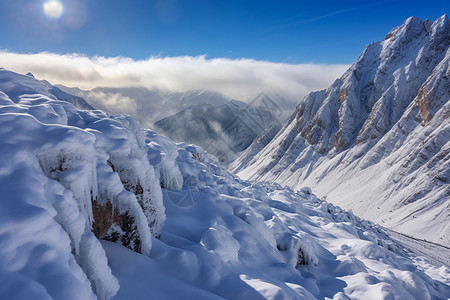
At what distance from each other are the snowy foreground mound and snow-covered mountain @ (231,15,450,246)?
49.6 metres

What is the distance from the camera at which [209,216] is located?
515 inches

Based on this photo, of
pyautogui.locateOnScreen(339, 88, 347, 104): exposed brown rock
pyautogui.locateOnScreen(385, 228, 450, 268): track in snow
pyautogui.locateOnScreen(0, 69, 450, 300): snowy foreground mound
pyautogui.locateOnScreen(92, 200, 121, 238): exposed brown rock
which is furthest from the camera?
pyautogui.locateOnScreen(339, 88, 347, 104): exposed brown rock

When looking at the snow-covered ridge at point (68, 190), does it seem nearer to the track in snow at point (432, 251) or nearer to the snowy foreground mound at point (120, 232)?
the snowy foreground mound at point (120, 232)

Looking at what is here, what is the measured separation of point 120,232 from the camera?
26.7 ft

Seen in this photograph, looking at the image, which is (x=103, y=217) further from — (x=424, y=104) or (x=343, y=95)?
(x=343, y=95)

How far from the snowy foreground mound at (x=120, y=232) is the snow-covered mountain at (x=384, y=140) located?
49.6 meters

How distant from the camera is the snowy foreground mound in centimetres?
468

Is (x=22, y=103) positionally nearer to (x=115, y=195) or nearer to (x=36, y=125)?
(x=36, y=125)

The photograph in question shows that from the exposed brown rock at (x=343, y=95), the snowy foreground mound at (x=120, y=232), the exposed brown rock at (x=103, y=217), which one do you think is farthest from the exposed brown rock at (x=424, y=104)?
the exposed brown rock at (x=103, y=217)

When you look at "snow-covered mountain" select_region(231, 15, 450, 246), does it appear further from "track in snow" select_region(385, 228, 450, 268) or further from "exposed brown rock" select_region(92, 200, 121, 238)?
"exposed brown rock" select_region(92, 200, 121, 238)

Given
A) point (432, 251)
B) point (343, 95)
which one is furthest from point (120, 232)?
point (343, 95)

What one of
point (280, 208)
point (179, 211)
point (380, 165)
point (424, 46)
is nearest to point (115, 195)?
point (179, 211)

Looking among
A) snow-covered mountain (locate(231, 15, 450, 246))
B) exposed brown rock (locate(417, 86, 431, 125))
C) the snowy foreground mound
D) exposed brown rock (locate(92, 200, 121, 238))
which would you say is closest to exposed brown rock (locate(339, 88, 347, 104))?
snow-covered mountain (locate(231, 15, 450, 246))

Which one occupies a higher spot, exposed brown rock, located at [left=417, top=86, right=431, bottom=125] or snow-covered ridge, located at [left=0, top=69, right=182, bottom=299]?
exposed brown rock, located at [left=417, top=86, right=431, bottom=125]
